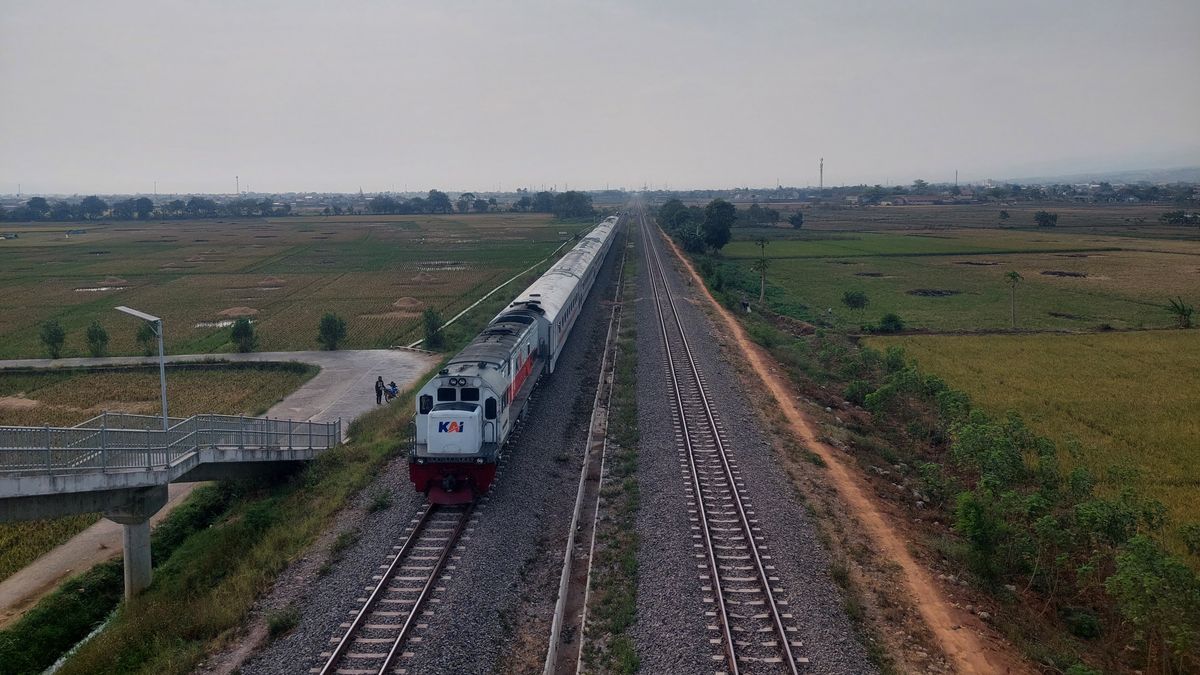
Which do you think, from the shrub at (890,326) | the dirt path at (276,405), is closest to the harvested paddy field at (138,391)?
the dirt path at (276,405)

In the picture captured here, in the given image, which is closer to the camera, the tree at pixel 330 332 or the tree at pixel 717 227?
the tree at pixel 330 332

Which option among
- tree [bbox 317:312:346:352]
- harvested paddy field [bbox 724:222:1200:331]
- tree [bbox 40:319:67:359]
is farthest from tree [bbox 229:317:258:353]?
harvested paddy field [bbox 724:222:1200:331]

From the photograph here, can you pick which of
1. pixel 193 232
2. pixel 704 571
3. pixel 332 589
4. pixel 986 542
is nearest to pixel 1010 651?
pixel 986 542

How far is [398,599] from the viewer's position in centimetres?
1436

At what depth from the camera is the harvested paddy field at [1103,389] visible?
22844 mm

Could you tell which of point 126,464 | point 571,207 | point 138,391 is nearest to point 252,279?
A: point 138,391

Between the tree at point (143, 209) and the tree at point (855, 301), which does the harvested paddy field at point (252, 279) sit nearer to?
the tree at point (855, 301)

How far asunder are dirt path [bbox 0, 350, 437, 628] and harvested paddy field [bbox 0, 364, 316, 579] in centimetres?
116

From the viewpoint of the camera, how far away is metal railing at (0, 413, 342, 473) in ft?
47.3

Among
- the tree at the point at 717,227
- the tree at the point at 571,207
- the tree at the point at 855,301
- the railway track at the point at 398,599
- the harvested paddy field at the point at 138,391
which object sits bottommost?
the railway track at the point at 398,599

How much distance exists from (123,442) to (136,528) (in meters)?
2.32

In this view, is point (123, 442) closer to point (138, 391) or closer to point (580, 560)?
point (580, 560)

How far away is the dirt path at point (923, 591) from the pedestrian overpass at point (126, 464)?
16750mm

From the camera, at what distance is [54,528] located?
2098 cm
